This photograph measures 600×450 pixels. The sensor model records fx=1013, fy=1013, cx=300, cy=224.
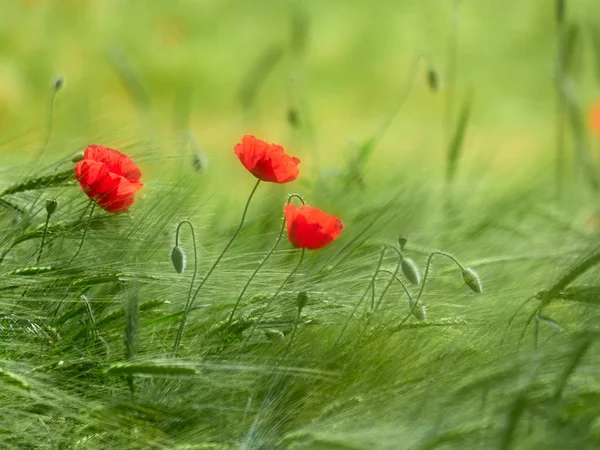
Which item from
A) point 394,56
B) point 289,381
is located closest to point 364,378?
point 289,381

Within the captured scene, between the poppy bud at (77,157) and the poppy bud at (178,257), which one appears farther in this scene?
the poppy bud at (77,157)

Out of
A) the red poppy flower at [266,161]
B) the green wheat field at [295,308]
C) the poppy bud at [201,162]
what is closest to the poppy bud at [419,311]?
the green wheat field at [295,308]

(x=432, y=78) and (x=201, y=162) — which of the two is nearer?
(x=201, y=162)

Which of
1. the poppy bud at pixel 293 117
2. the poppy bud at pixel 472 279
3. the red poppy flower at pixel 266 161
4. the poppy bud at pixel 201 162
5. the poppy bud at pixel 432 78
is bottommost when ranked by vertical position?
the poppy bud at pixel 293 117

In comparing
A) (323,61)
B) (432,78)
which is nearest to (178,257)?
(432,78)

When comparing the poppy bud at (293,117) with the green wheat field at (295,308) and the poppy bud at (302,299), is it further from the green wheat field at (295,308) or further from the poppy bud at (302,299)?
the poppy bud at (302,299)

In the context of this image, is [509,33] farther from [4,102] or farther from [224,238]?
[224,238]

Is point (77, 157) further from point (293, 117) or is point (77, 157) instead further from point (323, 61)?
point (323, 61)
